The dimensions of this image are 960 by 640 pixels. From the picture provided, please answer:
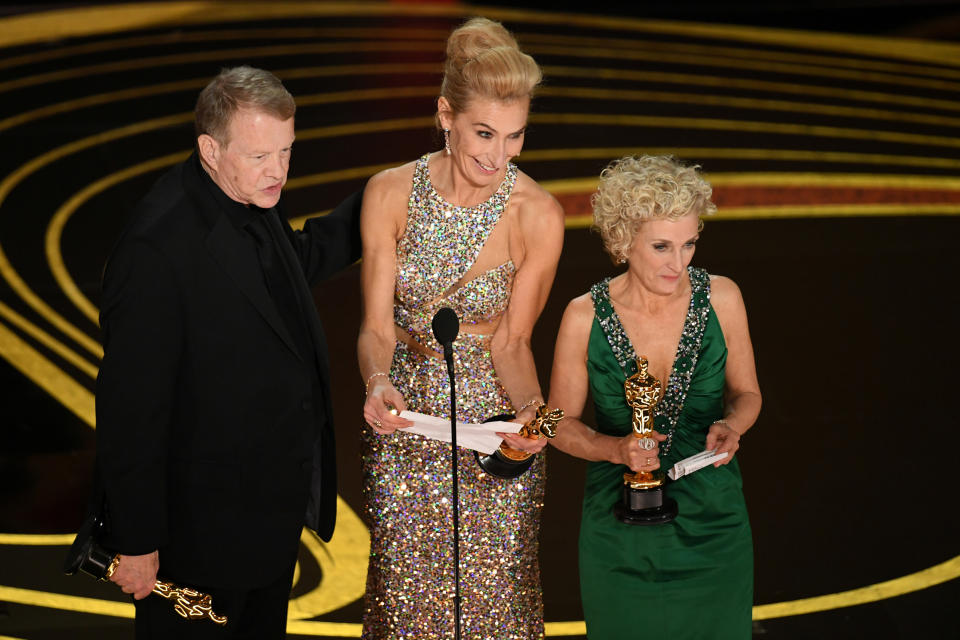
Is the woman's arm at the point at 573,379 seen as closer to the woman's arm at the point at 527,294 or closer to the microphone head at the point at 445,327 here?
the woman's arm at the point at 527,294

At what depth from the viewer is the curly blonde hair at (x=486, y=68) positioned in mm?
2971

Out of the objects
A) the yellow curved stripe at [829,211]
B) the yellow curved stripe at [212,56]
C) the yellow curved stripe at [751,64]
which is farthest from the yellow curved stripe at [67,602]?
the yellow curved stripe at [751,64]

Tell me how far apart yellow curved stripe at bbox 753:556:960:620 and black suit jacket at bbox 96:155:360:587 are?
1827 mm

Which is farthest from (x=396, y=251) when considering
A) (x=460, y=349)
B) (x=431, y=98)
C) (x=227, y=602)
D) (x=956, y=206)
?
(x=431, y=98)

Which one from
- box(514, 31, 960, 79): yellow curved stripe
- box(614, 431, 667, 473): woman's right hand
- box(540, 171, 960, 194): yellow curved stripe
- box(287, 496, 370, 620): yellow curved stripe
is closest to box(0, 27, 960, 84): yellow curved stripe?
box(514, 31, 960, 79): yellow curved stripe

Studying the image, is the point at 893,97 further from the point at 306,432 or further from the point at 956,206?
the point at 306,432

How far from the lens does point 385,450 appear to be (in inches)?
134

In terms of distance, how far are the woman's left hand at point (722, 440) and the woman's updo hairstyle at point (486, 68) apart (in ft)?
3.13

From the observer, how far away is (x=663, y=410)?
3301 mm

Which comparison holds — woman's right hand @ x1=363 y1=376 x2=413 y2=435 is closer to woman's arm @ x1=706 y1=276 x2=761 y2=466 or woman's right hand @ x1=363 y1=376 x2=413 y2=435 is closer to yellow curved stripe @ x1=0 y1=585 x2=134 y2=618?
woman's arm @ x1=706 y1=276 x2=761 y2=466

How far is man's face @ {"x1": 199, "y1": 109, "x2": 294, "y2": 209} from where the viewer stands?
2635mm

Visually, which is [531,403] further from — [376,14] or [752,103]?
[376,14]

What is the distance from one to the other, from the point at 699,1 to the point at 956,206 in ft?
18.4

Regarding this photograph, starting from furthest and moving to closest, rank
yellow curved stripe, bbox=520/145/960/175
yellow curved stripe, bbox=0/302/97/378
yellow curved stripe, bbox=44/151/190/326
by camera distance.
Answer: yellow curved stripe, bbox=520/145/960/175 < yellow curved stripe, bbox=44/151/190/326 < yellow curved stripe, bbox=0/302/97/378
